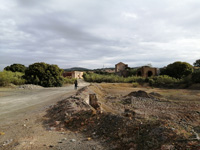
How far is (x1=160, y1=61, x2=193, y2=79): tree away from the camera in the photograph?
36344 mm

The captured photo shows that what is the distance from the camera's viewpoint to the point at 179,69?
37344 millimetres

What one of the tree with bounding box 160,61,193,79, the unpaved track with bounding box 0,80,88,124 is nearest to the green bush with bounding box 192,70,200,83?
the tree with bounding box 160,61,193,79

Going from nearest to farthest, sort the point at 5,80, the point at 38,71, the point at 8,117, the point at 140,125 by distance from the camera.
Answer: the point at 140,125, the point at 8,117, the point at 5,80, the point at 38,71

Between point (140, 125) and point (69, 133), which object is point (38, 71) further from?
point (140, 125)

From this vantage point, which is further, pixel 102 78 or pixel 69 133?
pixel 102 78

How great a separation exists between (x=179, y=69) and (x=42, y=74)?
101ft

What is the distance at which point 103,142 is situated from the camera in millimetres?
4031

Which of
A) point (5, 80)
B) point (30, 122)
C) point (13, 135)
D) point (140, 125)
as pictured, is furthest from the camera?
point (5, 80)

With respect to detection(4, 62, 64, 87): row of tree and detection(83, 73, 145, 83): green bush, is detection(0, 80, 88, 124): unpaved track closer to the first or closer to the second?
detection(4, 62, 64, 87): row of tree

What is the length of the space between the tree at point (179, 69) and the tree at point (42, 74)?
27.9m

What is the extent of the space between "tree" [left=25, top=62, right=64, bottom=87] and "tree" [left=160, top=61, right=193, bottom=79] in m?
27.9

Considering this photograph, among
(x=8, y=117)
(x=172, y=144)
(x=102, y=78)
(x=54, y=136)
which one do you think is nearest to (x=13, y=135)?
(x=54, y=136)

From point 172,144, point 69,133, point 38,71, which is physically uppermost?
point 38,71

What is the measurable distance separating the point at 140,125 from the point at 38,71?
2022cm
